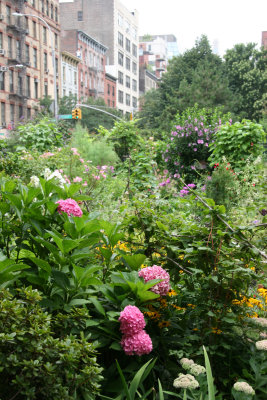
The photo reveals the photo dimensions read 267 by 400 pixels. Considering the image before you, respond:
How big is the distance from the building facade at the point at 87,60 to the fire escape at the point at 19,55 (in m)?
12.8

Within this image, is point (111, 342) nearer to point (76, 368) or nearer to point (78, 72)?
point (76, 368)

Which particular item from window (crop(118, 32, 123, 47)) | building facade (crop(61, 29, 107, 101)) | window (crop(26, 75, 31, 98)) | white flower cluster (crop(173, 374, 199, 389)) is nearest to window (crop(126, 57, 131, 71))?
window (crop(118, 32, 123, 47))

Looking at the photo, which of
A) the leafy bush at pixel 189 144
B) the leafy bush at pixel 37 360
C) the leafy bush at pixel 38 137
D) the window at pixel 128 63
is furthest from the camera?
the window at pixel 128 63

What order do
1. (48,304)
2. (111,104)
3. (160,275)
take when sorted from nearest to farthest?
(48,304) < (160,275) < (111,104)

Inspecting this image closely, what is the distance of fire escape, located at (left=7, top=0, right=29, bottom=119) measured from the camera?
3791 cm

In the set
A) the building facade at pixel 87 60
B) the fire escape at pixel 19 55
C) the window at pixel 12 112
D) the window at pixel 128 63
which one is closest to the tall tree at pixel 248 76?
the fire escape at pixel 19 55

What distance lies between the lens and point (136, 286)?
7.14 feet

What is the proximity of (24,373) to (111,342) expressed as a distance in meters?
0.72

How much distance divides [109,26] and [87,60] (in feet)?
52.7

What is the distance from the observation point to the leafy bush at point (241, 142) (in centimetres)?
1010

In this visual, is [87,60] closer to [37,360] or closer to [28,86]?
[28,86]

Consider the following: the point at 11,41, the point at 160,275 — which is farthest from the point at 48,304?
the point at 11,41

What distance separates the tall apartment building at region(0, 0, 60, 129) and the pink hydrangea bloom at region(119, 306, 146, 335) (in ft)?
110

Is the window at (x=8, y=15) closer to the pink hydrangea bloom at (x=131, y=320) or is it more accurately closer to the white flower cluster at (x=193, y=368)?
the pink hydrangea bloom at (x=131, y=320)
